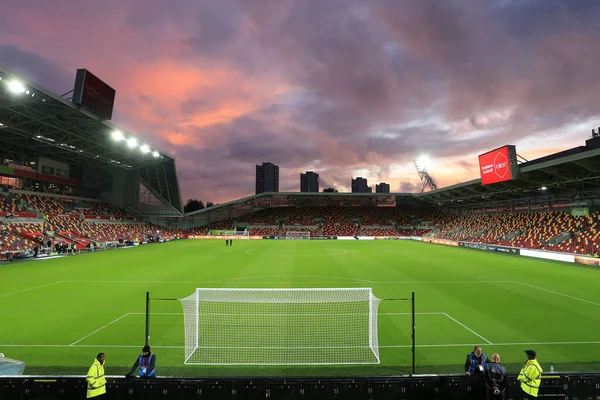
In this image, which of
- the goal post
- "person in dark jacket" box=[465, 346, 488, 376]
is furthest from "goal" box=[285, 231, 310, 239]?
"person in dark jacket" box=[465, 346, 488, 376]

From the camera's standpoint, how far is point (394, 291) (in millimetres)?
17281

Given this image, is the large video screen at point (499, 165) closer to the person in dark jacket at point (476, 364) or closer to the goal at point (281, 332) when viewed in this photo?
the goal at point (281, 332)

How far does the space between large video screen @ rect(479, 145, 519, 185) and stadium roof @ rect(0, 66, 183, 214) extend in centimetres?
A: 4245

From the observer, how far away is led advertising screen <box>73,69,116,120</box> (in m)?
29.2

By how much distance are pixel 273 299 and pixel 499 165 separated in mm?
31065

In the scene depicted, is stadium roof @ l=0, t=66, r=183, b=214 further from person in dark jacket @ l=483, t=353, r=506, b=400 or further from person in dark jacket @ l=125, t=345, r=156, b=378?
person in dark jacket @ l=483, t=353, r=506, b=400

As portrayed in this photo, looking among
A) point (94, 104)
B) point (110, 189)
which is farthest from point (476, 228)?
point (110, 189)

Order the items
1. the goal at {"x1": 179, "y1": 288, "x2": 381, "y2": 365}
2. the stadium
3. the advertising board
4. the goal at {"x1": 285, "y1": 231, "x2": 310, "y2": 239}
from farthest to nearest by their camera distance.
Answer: the goal at {"x1": 285, "y1": 231, "x2": 310, "y2": 239} < the advertising board < the goal at {"x1": 179, "y1": 288, "x2": 381, "y2": 365} < the stadium

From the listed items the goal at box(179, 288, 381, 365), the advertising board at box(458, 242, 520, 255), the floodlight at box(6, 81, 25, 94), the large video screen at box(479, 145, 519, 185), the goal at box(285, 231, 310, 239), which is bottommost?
the goal at box(179, 288, 381, 365)

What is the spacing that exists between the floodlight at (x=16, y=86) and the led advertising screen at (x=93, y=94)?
5.46m

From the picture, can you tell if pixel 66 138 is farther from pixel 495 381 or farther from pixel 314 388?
pixel 495 381

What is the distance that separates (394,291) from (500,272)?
11.7 metres

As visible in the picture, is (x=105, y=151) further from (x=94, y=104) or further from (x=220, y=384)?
(x=220, y=384)

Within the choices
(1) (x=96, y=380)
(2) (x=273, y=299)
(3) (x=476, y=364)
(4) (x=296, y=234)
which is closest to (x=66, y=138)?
(2) (x=273, y=299)
